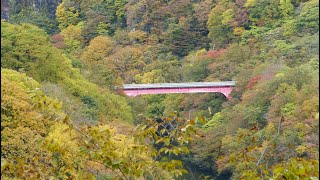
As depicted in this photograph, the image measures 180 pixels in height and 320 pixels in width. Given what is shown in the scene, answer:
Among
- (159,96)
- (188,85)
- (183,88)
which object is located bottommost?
(159,96)

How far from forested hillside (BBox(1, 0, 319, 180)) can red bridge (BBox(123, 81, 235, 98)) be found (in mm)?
374

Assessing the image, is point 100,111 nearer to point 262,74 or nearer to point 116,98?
point 116,98

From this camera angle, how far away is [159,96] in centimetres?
2781

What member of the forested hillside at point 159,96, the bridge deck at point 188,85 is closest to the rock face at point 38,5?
the forested hillside at point 159,96

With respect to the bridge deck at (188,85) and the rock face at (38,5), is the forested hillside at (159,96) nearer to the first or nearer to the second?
the rock face at (38,5)

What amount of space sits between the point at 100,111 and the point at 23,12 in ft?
82.2

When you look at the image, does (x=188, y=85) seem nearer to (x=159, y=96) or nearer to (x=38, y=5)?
(x=159, y=96)

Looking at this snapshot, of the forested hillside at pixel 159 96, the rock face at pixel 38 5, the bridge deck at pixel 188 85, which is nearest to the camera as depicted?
the forested hillside at pixel 159 96

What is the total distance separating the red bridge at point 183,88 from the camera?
23.3m

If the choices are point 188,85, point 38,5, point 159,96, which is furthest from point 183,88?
point 38,5

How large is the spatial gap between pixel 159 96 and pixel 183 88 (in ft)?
12.7

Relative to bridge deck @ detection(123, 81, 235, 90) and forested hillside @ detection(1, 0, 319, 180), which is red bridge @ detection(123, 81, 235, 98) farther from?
forested hillside @ detection(1, 0, 319, 180)

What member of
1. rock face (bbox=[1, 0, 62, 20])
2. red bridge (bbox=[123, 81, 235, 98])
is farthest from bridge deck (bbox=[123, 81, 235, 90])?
rock face (bbox=[1, 0, 62, 20])

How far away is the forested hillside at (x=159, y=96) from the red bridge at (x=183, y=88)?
0.37 meters
